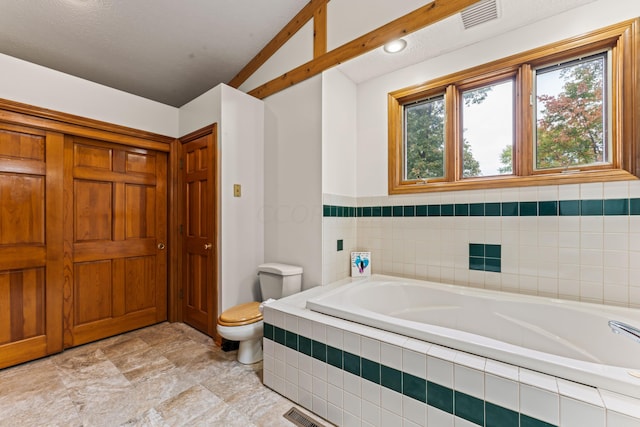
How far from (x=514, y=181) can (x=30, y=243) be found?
360cm

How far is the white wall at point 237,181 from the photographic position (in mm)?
2379

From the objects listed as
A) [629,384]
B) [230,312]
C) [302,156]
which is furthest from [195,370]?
[629,384]

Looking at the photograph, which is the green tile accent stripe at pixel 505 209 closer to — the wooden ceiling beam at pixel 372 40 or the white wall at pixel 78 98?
the wooden ceiling beam at pixel 372 40

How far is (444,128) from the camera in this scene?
2289 mm

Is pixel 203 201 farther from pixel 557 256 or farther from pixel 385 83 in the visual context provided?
pixel 557 256

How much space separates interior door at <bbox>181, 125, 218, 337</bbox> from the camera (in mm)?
2447

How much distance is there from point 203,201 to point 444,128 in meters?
2.23

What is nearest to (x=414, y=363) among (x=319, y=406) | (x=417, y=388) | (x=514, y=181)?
(x=417, y=388)

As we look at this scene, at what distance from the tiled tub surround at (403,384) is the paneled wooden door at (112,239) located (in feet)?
5.60

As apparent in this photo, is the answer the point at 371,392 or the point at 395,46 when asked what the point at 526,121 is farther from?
the point at 371,392

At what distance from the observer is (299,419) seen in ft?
4.97

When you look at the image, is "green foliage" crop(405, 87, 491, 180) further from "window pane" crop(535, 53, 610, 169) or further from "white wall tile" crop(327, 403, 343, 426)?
"white wall tile" crop(327, 403, 343, 426)

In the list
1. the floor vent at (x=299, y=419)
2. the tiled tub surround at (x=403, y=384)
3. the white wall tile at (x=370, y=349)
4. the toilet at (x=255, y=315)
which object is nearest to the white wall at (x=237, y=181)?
the toilet at (x=255, y=315)

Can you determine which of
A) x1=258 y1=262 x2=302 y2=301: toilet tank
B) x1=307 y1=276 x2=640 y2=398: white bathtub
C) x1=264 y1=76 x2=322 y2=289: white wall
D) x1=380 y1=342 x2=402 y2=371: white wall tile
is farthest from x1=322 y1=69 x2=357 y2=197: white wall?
x1=380 y1=342 x2=402 y2=371: white wall tile
